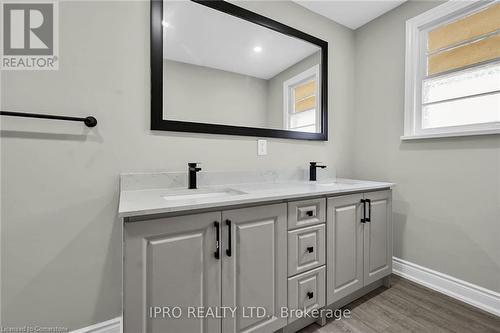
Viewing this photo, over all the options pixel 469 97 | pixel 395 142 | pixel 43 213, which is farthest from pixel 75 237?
pixel 469 97

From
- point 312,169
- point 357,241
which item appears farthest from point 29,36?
point 357,241

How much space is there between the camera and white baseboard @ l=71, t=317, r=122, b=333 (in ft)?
3.82

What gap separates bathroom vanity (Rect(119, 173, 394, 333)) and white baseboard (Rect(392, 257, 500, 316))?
1.43 feet

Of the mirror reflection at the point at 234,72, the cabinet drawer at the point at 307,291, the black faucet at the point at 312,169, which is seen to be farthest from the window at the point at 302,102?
the cabinet drawer at the point at 307,291

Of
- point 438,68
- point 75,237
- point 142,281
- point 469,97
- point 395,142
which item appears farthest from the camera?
point 395,142

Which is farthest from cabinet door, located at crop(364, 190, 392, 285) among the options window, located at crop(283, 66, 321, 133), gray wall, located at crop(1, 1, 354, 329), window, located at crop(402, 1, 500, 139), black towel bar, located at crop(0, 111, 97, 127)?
black towel bar, located at crop(0, 111, 97, 127)

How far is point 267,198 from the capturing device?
1.06m

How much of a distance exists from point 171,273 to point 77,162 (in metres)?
0.81

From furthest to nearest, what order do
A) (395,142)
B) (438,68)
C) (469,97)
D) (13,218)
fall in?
(395,142) < (438,68) < (469,97) < (13,218)

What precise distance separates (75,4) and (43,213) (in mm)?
1110

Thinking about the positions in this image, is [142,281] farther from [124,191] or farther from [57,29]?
[57,29]

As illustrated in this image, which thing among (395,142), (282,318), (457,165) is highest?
(395,142)

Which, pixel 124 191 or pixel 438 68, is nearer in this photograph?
pixel 124 191

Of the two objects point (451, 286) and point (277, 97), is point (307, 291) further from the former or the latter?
point (277, 97)
